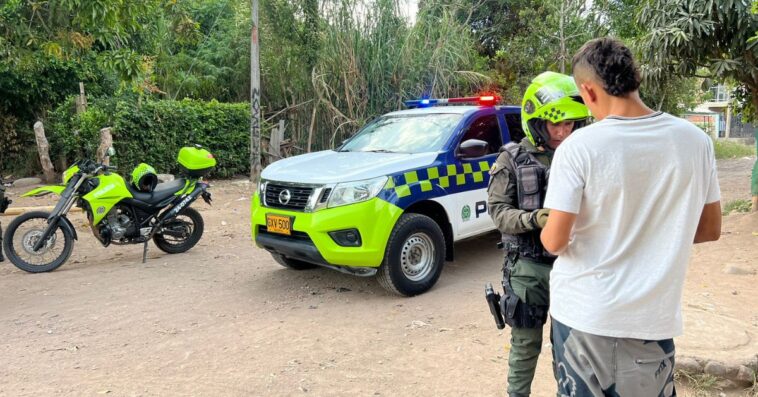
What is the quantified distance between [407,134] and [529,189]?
343 cm

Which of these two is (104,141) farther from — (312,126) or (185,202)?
(185,202)

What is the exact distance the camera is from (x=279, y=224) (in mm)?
4922

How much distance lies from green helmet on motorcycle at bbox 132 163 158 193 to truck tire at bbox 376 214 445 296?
2.93m

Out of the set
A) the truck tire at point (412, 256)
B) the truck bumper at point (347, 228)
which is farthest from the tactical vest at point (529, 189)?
the truck tire at point (412, 256)

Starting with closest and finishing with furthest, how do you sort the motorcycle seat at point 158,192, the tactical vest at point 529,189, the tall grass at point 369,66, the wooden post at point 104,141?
the tactical vest at point 529,189, the motorcycle seat at point 158,192, the wooden post at point 104,141, the tall grass at point 369,66

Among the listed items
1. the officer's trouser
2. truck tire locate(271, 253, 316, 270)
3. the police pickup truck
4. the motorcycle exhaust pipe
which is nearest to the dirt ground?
truck tire locate(271, 253, 316, 270)

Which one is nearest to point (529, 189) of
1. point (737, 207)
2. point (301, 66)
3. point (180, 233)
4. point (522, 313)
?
point (522, 313)

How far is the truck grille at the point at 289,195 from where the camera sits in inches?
191

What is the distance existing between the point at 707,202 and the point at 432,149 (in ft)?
Result: 11.7

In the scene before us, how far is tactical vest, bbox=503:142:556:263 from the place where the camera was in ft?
7.97

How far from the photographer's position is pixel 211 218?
29.5ft

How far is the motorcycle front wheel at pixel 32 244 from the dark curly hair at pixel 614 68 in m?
5.70

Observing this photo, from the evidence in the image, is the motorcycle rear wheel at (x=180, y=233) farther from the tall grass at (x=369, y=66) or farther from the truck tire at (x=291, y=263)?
the tall grass at (x=369, y=66)

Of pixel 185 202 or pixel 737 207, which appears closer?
pixel 185 202
